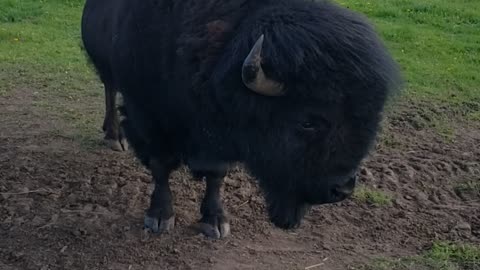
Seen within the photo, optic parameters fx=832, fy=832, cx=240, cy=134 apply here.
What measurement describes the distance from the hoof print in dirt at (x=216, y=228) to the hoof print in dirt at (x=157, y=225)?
0.70 ft

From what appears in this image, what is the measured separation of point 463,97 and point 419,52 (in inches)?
66.6

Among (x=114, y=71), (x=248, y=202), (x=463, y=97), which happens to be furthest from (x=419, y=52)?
(x=114, y=71)

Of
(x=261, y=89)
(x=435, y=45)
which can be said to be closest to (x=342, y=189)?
(x=261, y=89)

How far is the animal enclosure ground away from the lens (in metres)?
5.06

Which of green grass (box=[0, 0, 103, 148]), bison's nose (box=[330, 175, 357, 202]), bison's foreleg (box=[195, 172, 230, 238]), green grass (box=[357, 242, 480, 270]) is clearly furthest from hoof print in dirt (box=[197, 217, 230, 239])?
green grass (box=[0, 0, 103, 148])

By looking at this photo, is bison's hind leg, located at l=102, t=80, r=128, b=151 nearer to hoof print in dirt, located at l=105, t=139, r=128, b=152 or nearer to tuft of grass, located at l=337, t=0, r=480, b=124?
hoof print in dirt, located at l=105, t=139, r=128, b=152

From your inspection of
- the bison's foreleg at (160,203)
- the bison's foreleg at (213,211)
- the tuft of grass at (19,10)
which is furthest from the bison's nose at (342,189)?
the tuft of grass at (19,10)

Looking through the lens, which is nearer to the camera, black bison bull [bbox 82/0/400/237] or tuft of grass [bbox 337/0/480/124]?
black bison bull [bbox 82/0/400/237]

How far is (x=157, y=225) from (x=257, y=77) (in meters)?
1.69

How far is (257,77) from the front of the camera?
159 inches

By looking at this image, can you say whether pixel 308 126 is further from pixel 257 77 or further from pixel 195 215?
pixel 195 215

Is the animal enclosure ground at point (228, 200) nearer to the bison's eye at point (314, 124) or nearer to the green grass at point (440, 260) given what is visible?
the green grass at point (440, 260)

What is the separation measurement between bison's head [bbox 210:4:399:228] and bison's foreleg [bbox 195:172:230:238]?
3.20ft

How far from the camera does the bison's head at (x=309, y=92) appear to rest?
4.07m
